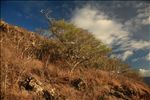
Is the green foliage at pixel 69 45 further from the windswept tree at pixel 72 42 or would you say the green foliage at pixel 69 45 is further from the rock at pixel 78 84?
the rock at pixel 78 84

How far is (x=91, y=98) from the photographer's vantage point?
1001 inches

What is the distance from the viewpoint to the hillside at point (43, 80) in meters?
20.8

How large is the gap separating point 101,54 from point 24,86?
1838cm

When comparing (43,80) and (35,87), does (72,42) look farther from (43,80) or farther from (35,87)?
(35,87)

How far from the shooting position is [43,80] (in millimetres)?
24922

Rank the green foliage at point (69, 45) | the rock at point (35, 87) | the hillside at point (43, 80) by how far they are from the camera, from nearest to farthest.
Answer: the hillside at point (43, 80) → the rock at point (35, 87) → the green foliage at point (69, 45)

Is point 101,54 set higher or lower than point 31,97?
higher

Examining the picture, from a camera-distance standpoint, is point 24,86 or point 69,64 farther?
point 69,64

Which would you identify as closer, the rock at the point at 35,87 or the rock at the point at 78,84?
the rock at the point at 35,87

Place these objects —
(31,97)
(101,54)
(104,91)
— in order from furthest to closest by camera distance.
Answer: (101,54), (104,91), (31,97)

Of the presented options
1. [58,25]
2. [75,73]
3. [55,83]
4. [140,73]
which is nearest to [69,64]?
[75,73]

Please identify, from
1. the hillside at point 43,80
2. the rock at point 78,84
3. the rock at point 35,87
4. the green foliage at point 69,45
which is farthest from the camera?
the green foliage at point 69,45

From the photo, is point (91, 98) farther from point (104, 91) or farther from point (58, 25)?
point (58, 25)

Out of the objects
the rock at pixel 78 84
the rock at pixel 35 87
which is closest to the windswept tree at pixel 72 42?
the rock at pixel 78 84
